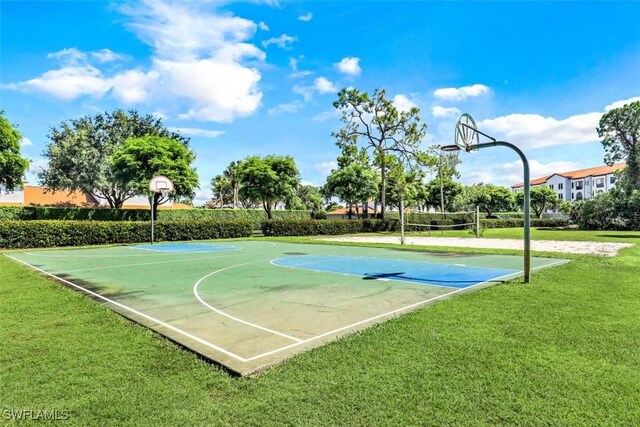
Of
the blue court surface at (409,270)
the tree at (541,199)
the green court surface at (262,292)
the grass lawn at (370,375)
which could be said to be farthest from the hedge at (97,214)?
the tree at (541,199)

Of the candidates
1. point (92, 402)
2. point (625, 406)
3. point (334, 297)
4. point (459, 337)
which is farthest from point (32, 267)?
point (625, 406)

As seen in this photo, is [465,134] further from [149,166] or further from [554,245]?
[149,166]

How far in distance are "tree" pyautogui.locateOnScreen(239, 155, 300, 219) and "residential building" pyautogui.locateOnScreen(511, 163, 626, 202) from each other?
71.7 metres

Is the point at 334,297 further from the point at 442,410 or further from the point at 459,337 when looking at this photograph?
the point at 442,410

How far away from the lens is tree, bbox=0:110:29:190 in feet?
71.6

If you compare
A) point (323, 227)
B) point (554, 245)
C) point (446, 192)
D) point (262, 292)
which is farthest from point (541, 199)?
point (262, 292)

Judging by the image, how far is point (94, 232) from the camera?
18516mm

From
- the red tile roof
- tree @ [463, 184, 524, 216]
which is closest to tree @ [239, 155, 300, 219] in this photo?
tree @ [463, 184, 524, 216]

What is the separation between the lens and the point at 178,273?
30.2 ft

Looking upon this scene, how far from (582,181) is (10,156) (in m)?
102

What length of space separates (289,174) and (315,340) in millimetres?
29376

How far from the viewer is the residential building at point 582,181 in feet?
262

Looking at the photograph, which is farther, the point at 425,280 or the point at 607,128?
the point at 607,128

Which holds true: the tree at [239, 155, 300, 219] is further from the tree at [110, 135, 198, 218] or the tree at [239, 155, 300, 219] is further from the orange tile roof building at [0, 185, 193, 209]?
the orange tile roof building at [0, 185, 193, 209]
